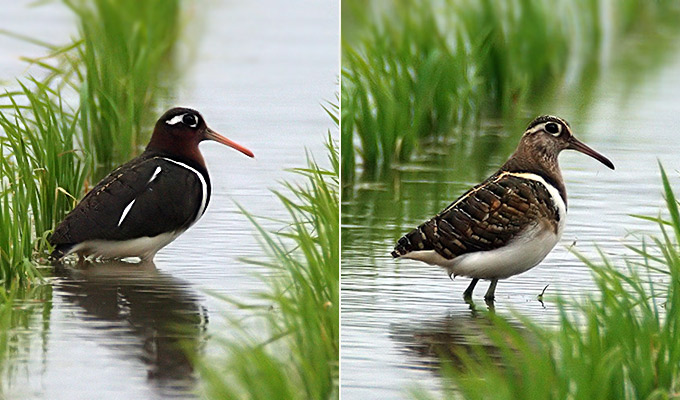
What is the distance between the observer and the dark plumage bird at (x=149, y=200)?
4.17 metres

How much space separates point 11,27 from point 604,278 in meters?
2.49

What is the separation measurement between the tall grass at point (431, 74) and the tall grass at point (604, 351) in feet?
2.61

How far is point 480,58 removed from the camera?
13.4ft

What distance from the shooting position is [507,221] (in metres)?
3.70

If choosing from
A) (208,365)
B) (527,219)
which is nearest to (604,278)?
(527,219)

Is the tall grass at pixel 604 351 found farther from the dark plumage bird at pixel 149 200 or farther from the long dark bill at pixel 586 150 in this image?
the dark plumage bird at pixel 149 200

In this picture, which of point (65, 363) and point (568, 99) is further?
point (568, 99)

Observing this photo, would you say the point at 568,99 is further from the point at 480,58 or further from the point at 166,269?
the point at 166,269

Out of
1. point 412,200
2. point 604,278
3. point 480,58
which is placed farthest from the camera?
point 480,58

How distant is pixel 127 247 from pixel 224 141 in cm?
44

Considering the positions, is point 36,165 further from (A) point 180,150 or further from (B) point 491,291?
(B) point 491,291

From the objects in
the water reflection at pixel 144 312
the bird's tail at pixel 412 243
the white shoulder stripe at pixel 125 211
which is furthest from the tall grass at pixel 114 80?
the bird's tail at pixel 412 243

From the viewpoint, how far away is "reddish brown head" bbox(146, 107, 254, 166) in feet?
14.4

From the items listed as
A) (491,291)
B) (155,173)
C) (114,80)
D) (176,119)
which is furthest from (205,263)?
(114,80)
